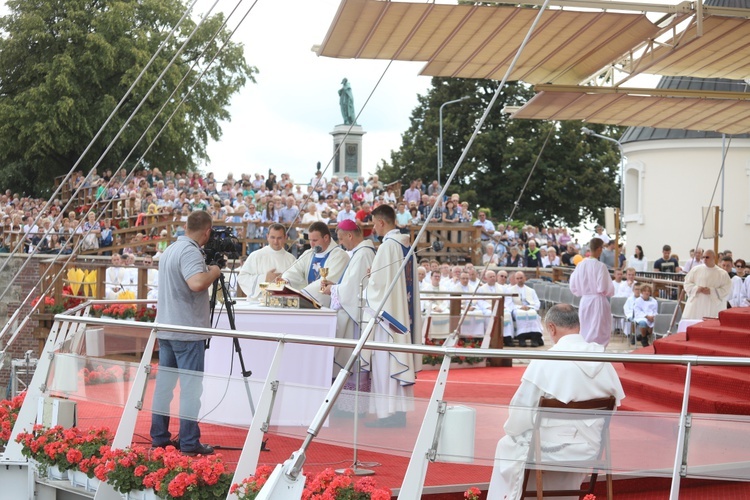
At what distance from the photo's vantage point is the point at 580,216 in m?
50.8

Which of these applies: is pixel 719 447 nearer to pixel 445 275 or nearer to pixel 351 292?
pixel 351 292

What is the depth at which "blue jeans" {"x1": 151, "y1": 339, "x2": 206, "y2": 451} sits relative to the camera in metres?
7.39

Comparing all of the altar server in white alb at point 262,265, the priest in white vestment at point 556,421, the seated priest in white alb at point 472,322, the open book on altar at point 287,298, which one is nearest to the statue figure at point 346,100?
the seated priest in white alb at point 472,322

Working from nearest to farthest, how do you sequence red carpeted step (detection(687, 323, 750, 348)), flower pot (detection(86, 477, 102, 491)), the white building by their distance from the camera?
flower pot (detection(86, 477, 102, 491))
red carpeted step (detection(687, 323, 750, 348))
the white building

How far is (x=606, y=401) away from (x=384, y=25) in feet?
20.7

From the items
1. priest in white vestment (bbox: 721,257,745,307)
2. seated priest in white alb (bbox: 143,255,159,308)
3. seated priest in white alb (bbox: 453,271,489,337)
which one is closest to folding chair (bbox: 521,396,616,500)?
seated priest in white alb (bbox: 453,271,489,337)

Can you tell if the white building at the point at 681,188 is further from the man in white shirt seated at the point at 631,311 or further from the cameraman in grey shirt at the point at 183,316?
the cameraman in grey shirt at the point at 183,316

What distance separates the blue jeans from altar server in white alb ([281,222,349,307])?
7.63 ft

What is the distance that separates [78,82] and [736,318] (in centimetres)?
3609

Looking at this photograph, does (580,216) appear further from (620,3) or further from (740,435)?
(740,435)

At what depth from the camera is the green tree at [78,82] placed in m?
41.4

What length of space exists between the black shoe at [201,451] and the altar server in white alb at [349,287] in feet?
6.66

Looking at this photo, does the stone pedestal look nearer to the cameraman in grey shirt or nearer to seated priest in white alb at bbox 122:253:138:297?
seated priest in white alb at bbox 122:253:138:297

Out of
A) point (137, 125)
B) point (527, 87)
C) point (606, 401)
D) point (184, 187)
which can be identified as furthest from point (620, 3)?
point (527, 87)
